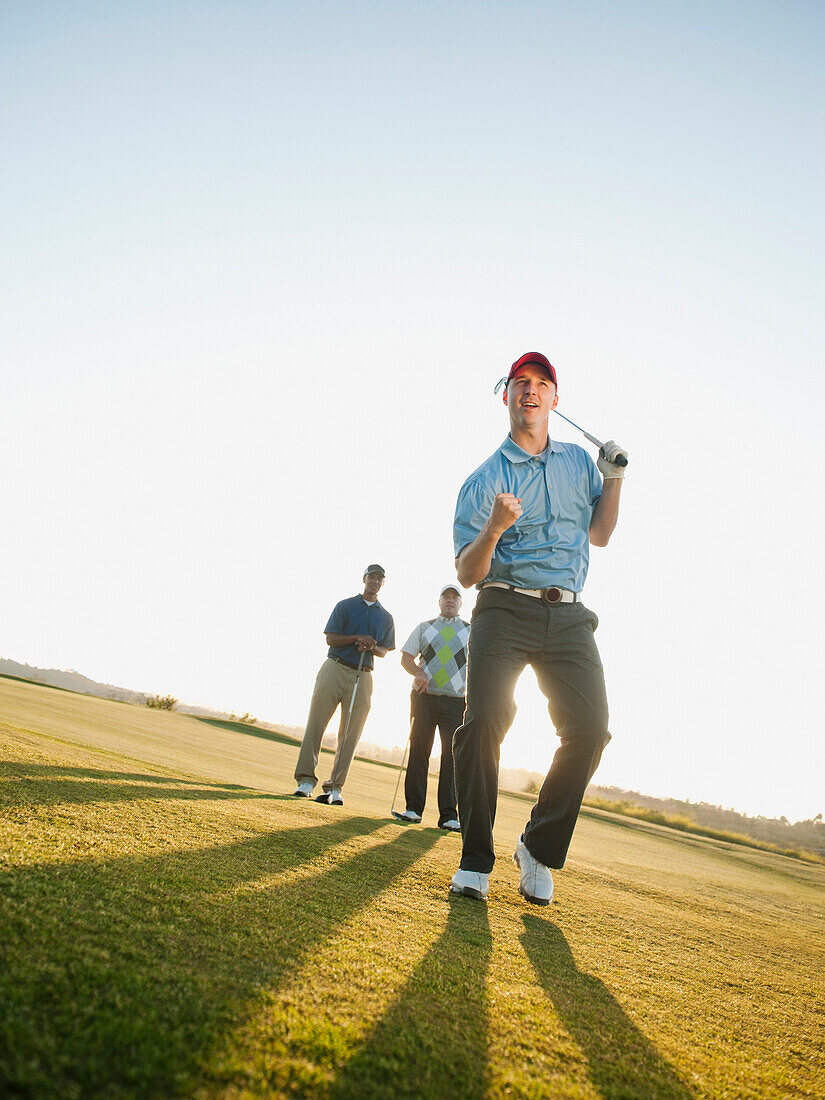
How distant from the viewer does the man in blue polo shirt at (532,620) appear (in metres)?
2.95

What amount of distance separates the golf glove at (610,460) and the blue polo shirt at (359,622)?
13.7ft

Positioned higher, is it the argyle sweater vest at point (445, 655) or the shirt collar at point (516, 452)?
the shirt collar at point (516, 452)

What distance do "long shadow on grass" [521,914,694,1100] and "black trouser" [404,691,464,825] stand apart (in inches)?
176

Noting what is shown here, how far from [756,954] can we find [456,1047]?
8.29ft

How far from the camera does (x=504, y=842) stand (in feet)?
18.4

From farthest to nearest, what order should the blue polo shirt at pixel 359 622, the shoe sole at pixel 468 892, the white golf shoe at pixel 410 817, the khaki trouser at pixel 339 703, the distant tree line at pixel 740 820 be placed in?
the distant tree line at pixel 740 820 → the blue polo shirt at pixel 359 622 → the khaki trouser at pixel 339 703 → the white golf shoe at pixel 410 817 → the shoe sole at pixel 468 892

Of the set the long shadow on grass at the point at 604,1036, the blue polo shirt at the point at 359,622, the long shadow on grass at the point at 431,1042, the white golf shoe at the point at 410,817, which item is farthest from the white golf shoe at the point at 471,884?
the blue polo shirt at the point at 359,622

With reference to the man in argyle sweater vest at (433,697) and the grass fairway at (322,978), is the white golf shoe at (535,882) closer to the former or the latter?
the grass fairway at (322,978)

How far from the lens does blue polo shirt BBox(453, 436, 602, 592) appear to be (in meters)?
3.26

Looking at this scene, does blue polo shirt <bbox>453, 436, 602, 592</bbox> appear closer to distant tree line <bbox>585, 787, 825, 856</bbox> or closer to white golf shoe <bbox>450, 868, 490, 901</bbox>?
white golf shoe <bbox>450, 868, 490, 901</bbox>

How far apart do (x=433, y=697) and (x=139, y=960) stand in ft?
18.4

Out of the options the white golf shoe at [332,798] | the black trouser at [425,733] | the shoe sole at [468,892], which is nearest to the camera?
the shoe sole at [468,892]

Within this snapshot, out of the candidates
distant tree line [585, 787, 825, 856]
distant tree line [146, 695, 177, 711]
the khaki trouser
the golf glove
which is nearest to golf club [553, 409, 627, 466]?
the golf glove

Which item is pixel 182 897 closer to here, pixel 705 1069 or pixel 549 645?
pixel 705 1069
